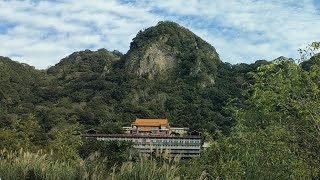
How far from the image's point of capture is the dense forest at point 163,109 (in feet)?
30.3

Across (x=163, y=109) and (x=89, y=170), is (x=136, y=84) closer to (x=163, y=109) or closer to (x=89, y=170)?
(x=163, y=109)

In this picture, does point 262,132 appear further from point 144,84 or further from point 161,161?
point 144,84

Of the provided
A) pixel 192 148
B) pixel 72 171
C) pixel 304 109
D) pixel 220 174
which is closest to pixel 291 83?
pixel 304 109

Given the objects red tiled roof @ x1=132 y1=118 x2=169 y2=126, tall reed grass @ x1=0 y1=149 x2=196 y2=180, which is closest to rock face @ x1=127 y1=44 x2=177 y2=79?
red tiled roof @ x1=132 y1=118 x2=169 y2=126

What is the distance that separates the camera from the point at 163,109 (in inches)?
4513

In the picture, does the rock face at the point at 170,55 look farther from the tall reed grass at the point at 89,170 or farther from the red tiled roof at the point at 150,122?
the tall reed grass at the point at 89,170

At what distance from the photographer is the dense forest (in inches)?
363

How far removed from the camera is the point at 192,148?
195 ft

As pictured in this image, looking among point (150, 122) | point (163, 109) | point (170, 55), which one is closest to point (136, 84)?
point (163, 109)

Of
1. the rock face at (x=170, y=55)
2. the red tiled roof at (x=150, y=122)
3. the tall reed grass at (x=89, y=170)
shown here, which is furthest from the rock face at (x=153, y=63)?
the tall reed grass at (x=89, y=170)

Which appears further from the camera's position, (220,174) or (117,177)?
(220,174)

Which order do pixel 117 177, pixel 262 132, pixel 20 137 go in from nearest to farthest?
pixel 117 177 < pixel 262 132 < pixel 20 137

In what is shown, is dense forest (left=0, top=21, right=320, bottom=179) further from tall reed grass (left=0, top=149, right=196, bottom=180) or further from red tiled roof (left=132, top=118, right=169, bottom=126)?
red tiled roof (left=132, top=118, right=169, bottom=126)

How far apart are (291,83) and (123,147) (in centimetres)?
3337
